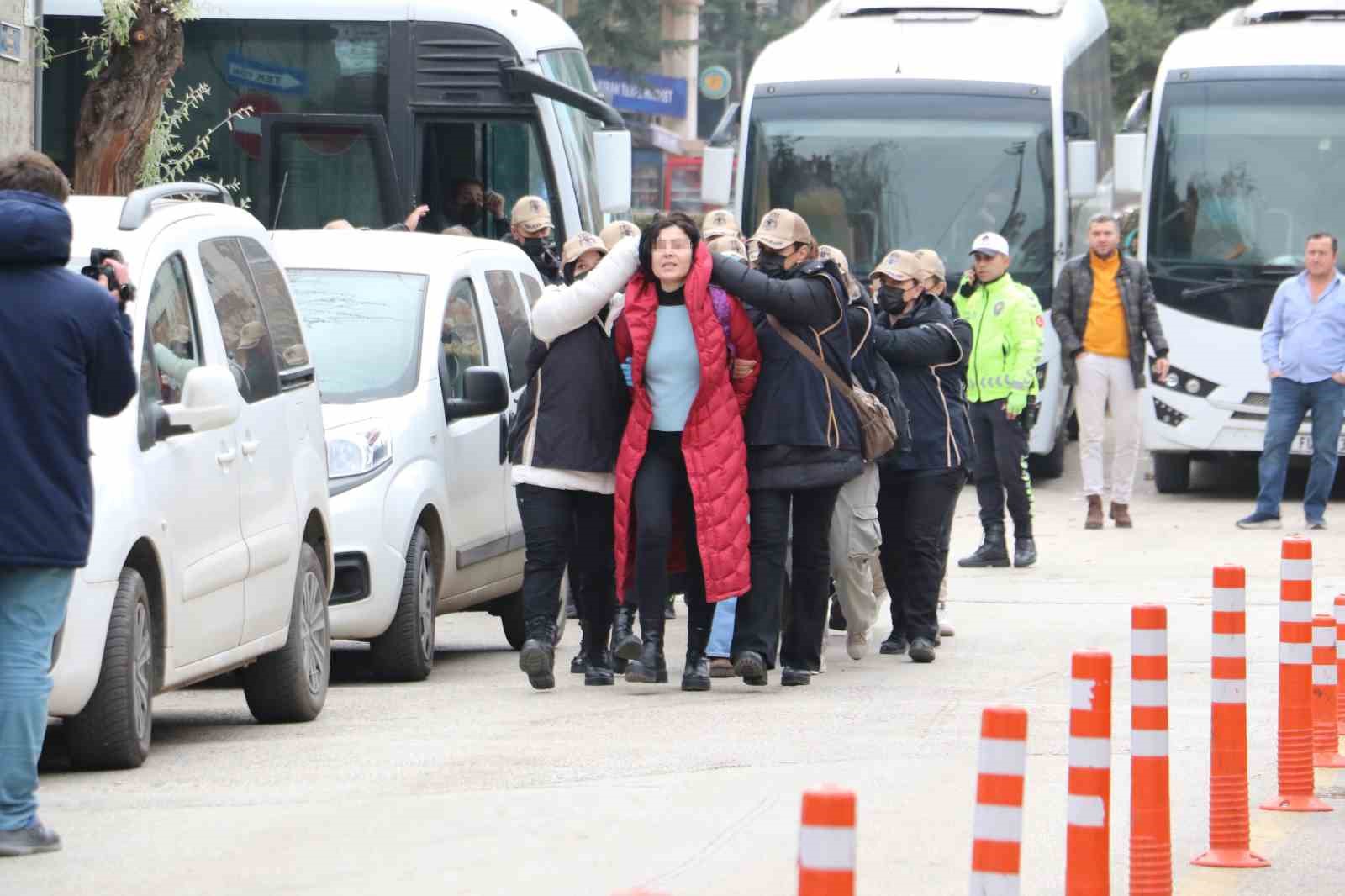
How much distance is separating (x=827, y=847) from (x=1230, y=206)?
18.0 metres

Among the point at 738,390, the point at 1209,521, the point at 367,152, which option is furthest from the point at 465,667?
the point at 1209,521

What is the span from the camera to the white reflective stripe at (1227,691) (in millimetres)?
6891

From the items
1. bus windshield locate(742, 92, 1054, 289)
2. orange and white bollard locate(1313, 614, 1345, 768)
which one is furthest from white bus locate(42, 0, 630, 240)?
orange and white bollard locate(1313, 614, 1345, 768)

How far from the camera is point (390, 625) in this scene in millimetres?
10633

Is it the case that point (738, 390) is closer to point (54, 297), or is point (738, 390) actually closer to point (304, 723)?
point (304, 723)

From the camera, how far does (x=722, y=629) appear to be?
10555 mm

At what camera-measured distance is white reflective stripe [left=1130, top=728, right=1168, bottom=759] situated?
20.2 feet

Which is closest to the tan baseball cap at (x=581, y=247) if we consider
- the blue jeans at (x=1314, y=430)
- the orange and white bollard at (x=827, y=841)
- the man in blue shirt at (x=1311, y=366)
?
the orange and white bollard at (x=827, y=841)

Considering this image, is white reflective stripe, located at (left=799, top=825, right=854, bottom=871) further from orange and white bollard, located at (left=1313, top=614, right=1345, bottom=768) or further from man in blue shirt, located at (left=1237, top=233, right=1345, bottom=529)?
man in blue shirt, located at (left=1237, top=233, right=1345, bottom=529)

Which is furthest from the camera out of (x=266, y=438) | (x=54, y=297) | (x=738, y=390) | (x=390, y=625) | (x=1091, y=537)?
(x=1091, y=537)

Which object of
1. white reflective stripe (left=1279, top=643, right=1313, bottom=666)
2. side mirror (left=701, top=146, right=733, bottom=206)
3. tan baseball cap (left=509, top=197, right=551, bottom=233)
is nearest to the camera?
white reflective stripe (left=1279, top=643, right=1313, bottom=666)

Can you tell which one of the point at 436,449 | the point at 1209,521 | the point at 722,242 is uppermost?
the point at 722,242

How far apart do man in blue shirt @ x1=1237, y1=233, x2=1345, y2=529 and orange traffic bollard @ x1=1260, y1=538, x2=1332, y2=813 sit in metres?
10.4

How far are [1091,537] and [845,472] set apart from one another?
8.34m
